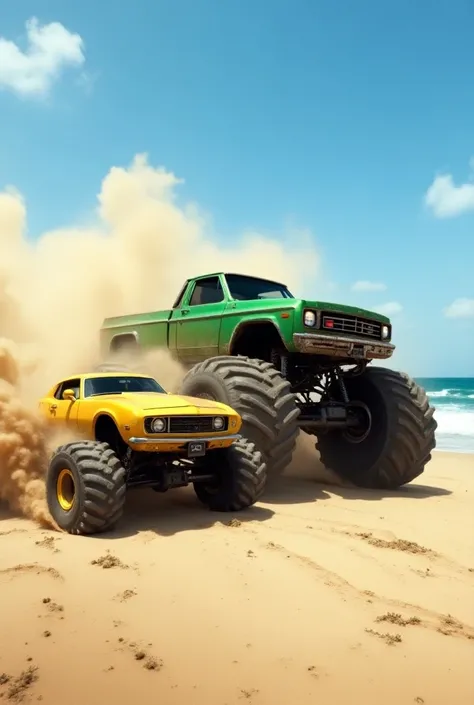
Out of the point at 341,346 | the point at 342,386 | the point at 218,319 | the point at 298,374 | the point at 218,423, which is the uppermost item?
A: the point at 218,319

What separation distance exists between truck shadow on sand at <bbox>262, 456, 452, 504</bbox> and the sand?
1325 mm

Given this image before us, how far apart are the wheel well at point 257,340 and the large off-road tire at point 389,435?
1.38 metres

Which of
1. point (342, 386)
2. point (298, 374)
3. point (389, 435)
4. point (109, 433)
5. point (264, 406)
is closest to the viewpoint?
point (109, 433)

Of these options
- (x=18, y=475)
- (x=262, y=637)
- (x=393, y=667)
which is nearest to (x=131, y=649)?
(x=262, y=637)

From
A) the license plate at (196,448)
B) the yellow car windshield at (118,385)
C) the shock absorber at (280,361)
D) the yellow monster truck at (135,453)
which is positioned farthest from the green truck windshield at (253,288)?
the license plate at (196,448)

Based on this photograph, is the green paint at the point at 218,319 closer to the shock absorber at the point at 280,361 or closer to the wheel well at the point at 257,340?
the wheel well at the point at 257,340

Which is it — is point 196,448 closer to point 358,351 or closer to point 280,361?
point 280,361

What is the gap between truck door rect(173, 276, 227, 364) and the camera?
8.30 meters

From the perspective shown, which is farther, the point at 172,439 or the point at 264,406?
the point at 264,406

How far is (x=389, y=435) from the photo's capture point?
308 inches

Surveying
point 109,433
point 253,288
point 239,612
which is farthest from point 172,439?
point 253,288

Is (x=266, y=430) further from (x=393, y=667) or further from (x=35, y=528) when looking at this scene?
(x=393, y=667)

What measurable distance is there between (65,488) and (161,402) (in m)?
1.25

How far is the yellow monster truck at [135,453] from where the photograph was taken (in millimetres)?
5012
